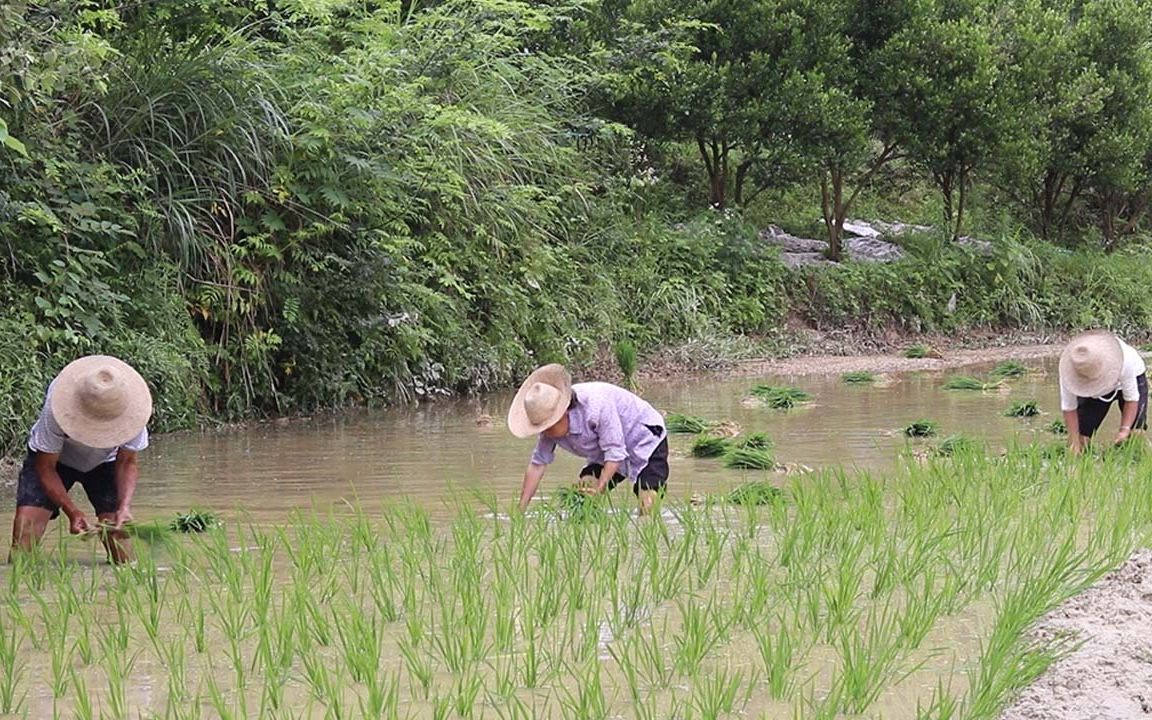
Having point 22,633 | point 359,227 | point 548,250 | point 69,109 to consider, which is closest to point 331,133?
point 359,227

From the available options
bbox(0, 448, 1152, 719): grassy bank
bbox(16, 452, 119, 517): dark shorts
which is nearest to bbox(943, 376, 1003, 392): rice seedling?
bbox(0, 448, 1152, 719): grassy bank

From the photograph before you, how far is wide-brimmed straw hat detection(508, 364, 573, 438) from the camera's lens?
601 cm

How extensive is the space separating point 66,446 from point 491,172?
314 inches

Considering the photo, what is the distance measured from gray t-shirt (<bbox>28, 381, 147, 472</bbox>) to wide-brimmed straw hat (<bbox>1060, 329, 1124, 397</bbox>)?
15.7ft

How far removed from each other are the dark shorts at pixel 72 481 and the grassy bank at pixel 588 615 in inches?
10.0

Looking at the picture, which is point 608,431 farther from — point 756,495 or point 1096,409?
point 1096,409

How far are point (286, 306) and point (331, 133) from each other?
133 centimetres

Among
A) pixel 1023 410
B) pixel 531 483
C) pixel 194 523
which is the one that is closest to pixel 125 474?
pixel 194 523

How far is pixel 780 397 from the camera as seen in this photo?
1188cm

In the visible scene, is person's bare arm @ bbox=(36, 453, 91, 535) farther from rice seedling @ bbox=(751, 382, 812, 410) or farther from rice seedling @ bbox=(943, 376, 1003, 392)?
rice seedling @ bbox=(943, 376, 1003, 392)

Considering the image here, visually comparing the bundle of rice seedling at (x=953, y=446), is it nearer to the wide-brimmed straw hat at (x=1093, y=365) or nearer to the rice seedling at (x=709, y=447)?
the wide-brimmed straw hat at (x=1093, y=365)

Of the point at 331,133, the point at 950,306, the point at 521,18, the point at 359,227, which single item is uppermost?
the point at 521,18

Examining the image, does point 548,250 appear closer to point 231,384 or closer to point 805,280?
point 231,384

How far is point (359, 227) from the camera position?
11.4 metres
